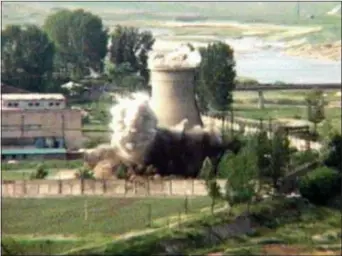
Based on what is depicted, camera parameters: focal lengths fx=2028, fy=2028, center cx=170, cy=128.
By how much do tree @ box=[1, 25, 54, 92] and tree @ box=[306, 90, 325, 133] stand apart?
94.0 inches

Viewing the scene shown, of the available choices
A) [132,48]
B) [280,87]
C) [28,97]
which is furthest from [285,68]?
[28,97]

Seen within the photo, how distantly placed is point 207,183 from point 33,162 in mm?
2542

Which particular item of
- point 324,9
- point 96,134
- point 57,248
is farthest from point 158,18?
point 57,248

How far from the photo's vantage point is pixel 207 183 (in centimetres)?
1123

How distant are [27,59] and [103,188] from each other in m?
6.80

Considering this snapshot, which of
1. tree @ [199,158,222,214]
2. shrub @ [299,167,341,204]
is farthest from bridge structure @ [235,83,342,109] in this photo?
shrub @ [299,167,341,204]

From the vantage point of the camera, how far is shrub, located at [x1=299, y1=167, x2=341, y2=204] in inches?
450

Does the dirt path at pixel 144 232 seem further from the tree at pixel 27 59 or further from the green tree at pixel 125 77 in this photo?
the tree at pixel 27 59

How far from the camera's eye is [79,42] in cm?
2053

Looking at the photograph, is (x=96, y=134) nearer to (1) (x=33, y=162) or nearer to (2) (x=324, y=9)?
(1) (x=33, y=162)

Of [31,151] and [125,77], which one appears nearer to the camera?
[31,151]

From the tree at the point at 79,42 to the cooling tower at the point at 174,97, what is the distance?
673 cm

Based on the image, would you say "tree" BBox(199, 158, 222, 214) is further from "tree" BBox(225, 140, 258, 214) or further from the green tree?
the green tree

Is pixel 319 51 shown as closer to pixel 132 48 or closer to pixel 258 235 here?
pixel 132 48
